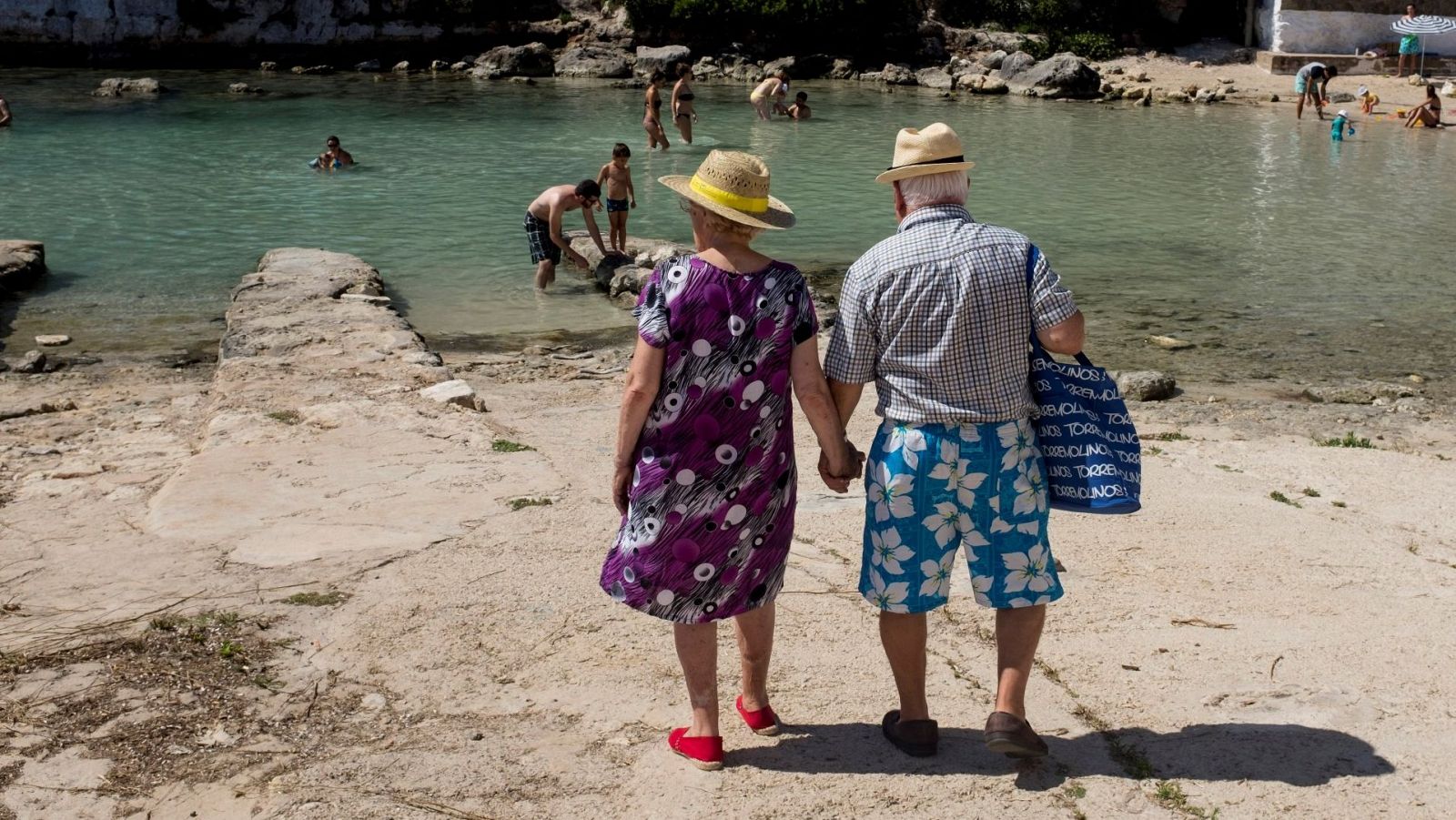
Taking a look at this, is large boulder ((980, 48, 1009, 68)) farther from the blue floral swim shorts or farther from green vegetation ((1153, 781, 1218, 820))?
green vegetation ((1153, 781, 1218, 820))

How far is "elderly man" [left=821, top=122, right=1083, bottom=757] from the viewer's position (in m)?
3.35

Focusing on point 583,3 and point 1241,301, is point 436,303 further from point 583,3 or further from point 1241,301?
point 583,3

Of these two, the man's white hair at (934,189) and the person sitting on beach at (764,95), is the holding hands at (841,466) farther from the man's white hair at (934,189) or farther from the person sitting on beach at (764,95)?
the person sitting on beach at (764,95)

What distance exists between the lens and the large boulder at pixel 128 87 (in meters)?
29.3

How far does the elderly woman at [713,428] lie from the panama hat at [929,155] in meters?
0.38

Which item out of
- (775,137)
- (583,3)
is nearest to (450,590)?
(775,137)

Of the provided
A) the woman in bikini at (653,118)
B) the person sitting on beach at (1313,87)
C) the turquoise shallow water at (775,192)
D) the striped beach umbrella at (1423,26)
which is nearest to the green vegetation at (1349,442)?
the turquoise shallow water at (775,192)

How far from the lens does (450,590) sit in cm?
469

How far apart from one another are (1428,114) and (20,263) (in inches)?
957

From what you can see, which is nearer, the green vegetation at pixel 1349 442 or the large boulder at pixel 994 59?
the green vegetation at pixel 1349 442

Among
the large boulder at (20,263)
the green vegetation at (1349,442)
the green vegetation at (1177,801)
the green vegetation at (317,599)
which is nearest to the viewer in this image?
the green vegetation at (1177,801)

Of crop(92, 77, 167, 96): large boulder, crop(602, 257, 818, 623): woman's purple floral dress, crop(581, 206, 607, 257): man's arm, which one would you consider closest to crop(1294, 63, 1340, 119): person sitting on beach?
crop(581, 206, 607, 257): man's arm

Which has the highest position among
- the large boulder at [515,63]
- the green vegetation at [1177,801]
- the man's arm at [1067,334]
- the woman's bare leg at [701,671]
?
the large boulder at [515,63]

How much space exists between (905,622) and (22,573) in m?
3.41
